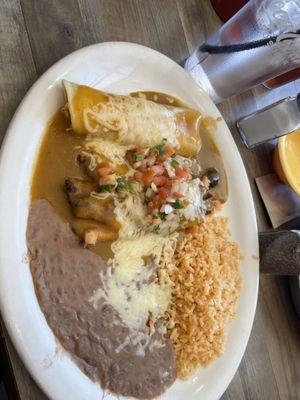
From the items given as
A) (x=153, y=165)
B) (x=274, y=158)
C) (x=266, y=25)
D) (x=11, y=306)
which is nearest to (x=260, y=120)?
(x=274, y=158)

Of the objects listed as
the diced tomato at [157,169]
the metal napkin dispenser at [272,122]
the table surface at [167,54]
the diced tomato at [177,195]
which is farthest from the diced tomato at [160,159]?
the metal napkin dispenser at [272,122]

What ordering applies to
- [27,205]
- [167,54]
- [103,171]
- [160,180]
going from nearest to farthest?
[27,205] < [103,171] < [160,180] < [167,54]

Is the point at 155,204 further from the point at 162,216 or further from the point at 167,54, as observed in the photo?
the point at 167,54

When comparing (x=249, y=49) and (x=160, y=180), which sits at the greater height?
(x=249, y=49)

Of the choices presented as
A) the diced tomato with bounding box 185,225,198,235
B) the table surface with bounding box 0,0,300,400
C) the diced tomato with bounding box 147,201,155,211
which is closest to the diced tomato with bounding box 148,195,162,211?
the diced tomato with bounding box 147,201,155,211

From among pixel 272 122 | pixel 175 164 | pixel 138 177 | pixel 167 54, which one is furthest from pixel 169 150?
pixel 272 122

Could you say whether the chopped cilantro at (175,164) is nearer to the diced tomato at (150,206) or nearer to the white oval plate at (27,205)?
the diced tomato at (150,206)

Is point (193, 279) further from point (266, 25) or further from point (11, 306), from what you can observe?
point (266, 25)
